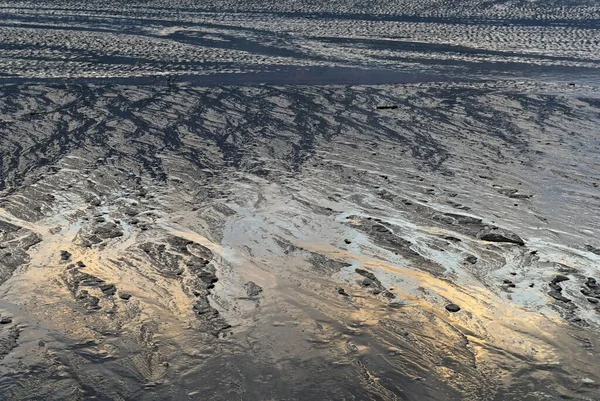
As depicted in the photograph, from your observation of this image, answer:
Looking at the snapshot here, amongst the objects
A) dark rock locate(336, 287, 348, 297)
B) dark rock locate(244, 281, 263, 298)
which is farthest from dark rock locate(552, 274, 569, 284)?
dark rock locate(244, 281, 263, 298)

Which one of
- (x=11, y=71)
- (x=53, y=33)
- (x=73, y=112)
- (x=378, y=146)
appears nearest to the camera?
(x=378, y=146)

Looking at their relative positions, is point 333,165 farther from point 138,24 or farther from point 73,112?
point 138,24

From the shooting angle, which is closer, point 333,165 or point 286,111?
point 333,165

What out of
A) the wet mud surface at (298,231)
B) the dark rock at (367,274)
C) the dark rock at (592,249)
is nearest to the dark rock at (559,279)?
the wet mud surface at (298,231)

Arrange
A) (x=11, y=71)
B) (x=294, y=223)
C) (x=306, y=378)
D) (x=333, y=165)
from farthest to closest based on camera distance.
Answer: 1. (x=11, y=71)
2. (x=333, y=165)
3. (x=294, y=223)
4. (x=306, y=378)

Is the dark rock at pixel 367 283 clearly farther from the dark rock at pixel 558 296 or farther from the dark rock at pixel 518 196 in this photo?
the dark rock at pixel 518 196

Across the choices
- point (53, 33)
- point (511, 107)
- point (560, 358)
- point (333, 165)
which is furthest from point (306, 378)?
point (53, 33)
